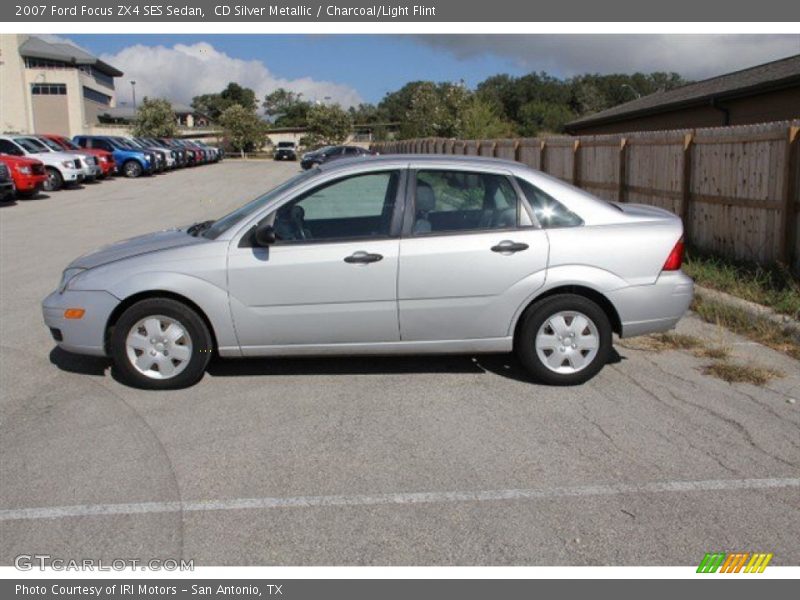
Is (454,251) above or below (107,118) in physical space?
below

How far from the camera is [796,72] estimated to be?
2052 cm

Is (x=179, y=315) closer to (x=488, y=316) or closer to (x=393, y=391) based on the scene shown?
(x=393, y=391)

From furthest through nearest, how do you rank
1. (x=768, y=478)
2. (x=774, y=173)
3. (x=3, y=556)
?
(x=774, y=173) → (x=768, y=478) → (x=3, y=556)

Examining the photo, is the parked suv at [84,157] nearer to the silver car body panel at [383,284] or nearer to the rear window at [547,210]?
the silver car body panel at [383,284]

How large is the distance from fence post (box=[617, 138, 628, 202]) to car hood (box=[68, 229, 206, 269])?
30.8 feet

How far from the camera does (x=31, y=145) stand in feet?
92.4

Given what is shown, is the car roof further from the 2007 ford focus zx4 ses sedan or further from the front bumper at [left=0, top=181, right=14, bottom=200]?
the front bumper at [left=0, top=181, right=14, bottom=200]

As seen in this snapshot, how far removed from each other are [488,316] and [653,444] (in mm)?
1563

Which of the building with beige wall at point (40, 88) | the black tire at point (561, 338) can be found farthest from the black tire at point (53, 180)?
the building with beige wall at point (40, 88)

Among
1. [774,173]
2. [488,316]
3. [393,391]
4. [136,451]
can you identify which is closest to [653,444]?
[488,316]

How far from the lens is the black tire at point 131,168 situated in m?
36.7

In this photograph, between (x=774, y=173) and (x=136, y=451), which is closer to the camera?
(x=136, y=451)

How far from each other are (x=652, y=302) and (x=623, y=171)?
8429 mm

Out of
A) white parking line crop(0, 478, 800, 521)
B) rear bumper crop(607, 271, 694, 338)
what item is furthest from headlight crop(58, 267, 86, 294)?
rear bumper crop(607, 271, 694, 338)
